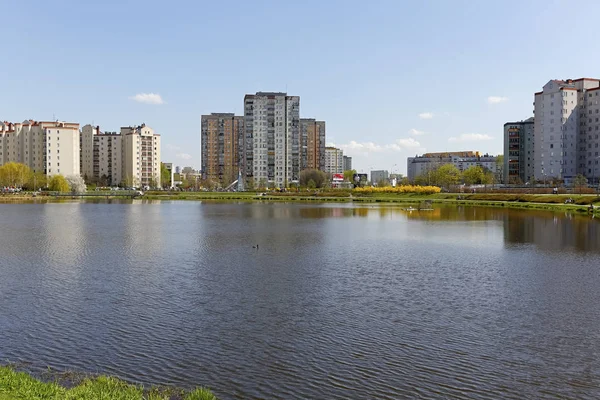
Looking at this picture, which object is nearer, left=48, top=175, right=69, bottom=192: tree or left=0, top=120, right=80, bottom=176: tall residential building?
left=48, top=175, right=69, bottom=192: tree

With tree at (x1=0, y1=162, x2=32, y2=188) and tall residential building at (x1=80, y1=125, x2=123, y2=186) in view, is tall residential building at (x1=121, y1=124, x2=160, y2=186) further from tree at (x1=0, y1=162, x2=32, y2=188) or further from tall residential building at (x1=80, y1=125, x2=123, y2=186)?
tree at (x1=0, y1=162, x2=32, y2=188)

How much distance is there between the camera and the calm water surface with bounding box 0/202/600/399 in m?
12.0

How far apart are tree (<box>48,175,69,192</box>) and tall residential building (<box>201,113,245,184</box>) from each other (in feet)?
209

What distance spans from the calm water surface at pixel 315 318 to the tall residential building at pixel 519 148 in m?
131

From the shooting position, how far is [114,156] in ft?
600

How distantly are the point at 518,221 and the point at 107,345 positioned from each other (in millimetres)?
49295

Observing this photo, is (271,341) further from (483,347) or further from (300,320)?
(483,347)

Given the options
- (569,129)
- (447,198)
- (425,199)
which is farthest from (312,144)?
(425,199)

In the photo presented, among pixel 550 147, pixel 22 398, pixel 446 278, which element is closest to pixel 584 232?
pixel 446 278

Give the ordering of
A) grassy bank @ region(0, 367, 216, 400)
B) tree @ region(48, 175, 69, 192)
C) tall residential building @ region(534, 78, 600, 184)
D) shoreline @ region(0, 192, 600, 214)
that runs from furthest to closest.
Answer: tree @ region(48, 175, 69, 192) → tall residential building @ region(534, 78, 600, 184) → shoreline @ region(0, 192, 600, 214) → grassy bank @ region(0, 367, 216, 400)

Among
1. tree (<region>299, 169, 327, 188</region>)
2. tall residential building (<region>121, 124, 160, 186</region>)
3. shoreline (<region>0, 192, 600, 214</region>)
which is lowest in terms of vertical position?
shoreline (<region>0, 192, 600, 214</region>)

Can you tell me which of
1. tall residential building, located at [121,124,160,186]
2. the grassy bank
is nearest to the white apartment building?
tall residential building, located at [121,124,160,186]

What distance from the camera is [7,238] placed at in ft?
126

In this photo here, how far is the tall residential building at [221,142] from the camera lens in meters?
194
